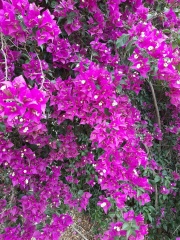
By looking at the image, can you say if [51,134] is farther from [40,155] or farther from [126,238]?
[126,238]

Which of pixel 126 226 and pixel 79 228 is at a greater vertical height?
pixel 126 226

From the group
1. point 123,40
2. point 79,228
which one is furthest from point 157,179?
point 123,40

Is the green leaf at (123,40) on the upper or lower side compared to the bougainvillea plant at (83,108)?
upper

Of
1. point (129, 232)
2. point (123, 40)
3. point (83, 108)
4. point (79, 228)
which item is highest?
point (123, 40)

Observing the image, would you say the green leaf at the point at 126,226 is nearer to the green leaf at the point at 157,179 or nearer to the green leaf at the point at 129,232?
the green leaf at the point at 129,232

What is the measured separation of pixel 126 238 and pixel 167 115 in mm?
1169

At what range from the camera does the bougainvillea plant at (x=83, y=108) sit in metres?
0.90

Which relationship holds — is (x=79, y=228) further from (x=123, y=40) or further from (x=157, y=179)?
(x=123, y=40)

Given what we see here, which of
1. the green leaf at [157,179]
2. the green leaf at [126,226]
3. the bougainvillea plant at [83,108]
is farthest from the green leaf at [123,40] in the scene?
the green leaf at [157,179]

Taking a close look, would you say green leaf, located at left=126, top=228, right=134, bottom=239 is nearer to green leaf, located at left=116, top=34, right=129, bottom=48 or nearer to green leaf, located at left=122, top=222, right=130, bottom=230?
green leaf, located at left=122, top=222, right=130, bottom=230

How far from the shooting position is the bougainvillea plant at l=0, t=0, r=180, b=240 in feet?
2.97

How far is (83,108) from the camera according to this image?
943 millimetres

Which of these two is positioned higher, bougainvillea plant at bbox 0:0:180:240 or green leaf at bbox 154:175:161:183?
bougainvillea plant at bbox 0:0:180:240

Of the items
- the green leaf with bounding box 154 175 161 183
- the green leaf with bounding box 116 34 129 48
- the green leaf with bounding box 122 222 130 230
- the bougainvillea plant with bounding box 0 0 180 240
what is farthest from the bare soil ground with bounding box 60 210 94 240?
the green leaf with bounding box 116 34 129 48
